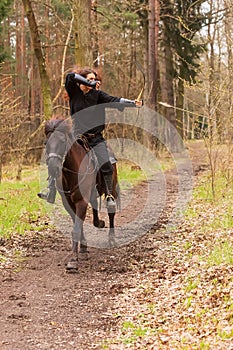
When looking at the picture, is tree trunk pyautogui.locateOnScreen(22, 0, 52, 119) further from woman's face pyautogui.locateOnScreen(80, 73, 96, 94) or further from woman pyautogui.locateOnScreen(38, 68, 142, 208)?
woman's face pyautogui.locateOnScreen(80, 73, 96, 94)

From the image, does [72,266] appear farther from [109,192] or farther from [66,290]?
[109,192]

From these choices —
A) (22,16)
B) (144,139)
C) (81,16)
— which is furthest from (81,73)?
(22,16)

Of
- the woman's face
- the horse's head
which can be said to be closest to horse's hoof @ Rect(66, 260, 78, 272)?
the horse's head

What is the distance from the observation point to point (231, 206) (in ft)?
38.4

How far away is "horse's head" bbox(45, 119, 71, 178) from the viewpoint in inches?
319

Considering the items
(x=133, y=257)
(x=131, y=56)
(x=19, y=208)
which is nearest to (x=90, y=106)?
(x=133, y=257)

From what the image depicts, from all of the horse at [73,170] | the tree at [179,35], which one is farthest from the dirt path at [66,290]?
the tree at [179,35]

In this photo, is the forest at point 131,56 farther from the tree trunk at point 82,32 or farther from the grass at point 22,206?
the grass at point 22,206

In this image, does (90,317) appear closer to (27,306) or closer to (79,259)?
(27,306)

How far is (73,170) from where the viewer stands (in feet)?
28.8

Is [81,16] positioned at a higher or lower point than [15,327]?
higher

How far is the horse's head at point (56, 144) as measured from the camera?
8094 mm

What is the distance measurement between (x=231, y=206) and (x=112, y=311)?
564 cm

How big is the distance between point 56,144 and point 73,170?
2.56 feet
